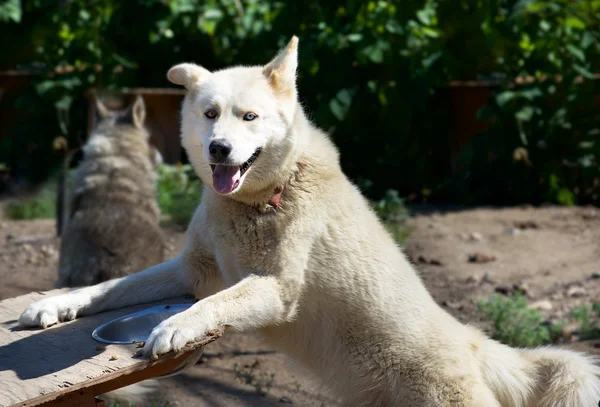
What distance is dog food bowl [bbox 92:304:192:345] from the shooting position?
327 centimetres

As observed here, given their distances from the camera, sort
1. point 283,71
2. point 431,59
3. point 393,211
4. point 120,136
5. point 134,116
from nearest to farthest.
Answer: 1. point 283,71
2. point 120,136
3. point 134,116
4. point 393,211
5. point 431,59

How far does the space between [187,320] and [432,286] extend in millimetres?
3273

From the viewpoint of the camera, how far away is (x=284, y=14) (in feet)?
25.4

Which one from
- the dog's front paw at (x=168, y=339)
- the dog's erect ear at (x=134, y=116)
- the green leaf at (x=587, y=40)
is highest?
the green leaf at (x=587, y=40)

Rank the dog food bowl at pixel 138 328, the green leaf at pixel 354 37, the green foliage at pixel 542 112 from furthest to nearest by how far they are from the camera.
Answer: the green foliage at pixel 542 112 < the green leaf at pixel 354 37 < the dog food bowl at pixel 138 328

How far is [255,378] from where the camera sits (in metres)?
4.64

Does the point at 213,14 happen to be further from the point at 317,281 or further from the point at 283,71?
the point at 317,281

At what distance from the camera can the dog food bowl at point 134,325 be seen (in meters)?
3.27

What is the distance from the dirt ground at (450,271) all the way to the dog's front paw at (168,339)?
935 mm

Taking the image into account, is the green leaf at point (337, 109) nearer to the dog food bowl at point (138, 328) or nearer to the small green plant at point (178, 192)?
the small green plant at point (178, 192)

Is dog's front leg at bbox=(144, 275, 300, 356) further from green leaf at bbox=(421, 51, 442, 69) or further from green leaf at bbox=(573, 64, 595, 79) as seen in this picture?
green leaf at bbox=(573, 64, 595, 79)

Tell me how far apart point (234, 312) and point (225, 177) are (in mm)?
587

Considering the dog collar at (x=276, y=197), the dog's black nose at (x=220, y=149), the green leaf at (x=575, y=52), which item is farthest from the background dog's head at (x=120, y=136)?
the green leaf at (x=575, y=52)

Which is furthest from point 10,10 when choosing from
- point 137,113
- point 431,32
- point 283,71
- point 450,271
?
point 283,71
